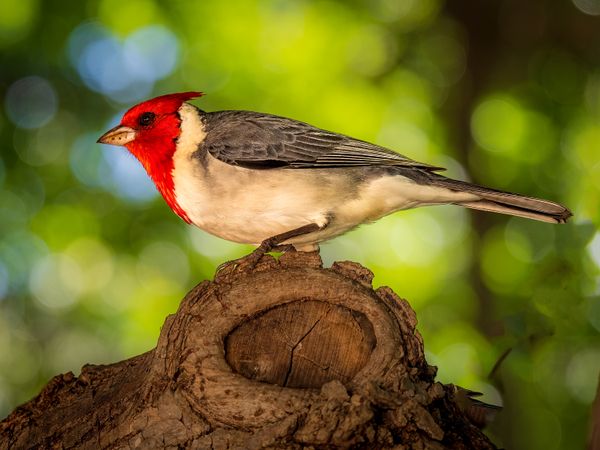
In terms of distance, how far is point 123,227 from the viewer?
9164mm

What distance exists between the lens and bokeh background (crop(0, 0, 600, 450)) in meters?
8.90

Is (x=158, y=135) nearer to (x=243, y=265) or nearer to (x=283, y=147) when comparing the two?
(x=283, y=147)

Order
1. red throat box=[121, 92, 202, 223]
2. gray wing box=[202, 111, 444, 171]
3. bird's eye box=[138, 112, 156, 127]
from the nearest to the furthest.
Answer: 1. gray wing box=[202, 111, 444, 171]
2. red throat box=[121, 92, 202, 223]
3. bird's eye box=[138, 112, 156, 127]

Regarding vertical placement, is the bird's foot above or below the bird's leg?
below

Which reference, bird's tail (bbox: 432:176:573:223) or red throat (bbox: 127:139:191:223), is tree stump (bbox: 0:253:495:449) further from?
bird's tail (bbox: 432:176:573:223)

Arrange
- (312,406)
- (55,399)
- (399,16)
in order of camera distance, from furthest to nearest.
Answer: (399,16), (55,399), (312,406)

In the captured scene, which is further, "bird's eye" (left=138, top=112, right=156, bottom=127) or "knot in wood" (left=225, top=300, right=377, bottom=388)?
"bird's eye" (left=138, top=112, right=156, bottom=127)

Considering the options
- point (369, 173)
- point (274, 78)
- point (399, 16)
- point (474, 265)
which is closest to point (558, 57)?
point (399, 16)

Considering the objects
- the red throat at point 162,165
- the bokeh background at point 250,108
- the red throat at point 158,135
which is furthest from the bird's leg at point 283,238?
the bokeh background at point 250,108

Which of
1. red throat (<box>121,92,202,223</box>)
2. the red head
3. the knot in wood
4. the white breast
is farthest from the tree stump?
the red head

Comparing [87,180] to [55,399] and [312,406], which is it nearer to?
[55,399]

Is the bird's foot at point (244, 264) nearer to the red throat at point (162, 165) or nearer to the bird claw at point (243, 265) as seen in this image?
the bird claw at point (243, 265)

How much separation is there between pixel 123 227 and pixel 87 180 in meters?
0.65

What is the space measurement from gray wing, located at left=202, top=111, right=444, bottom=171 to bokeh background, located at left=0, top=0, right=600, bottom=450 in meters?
2.89
